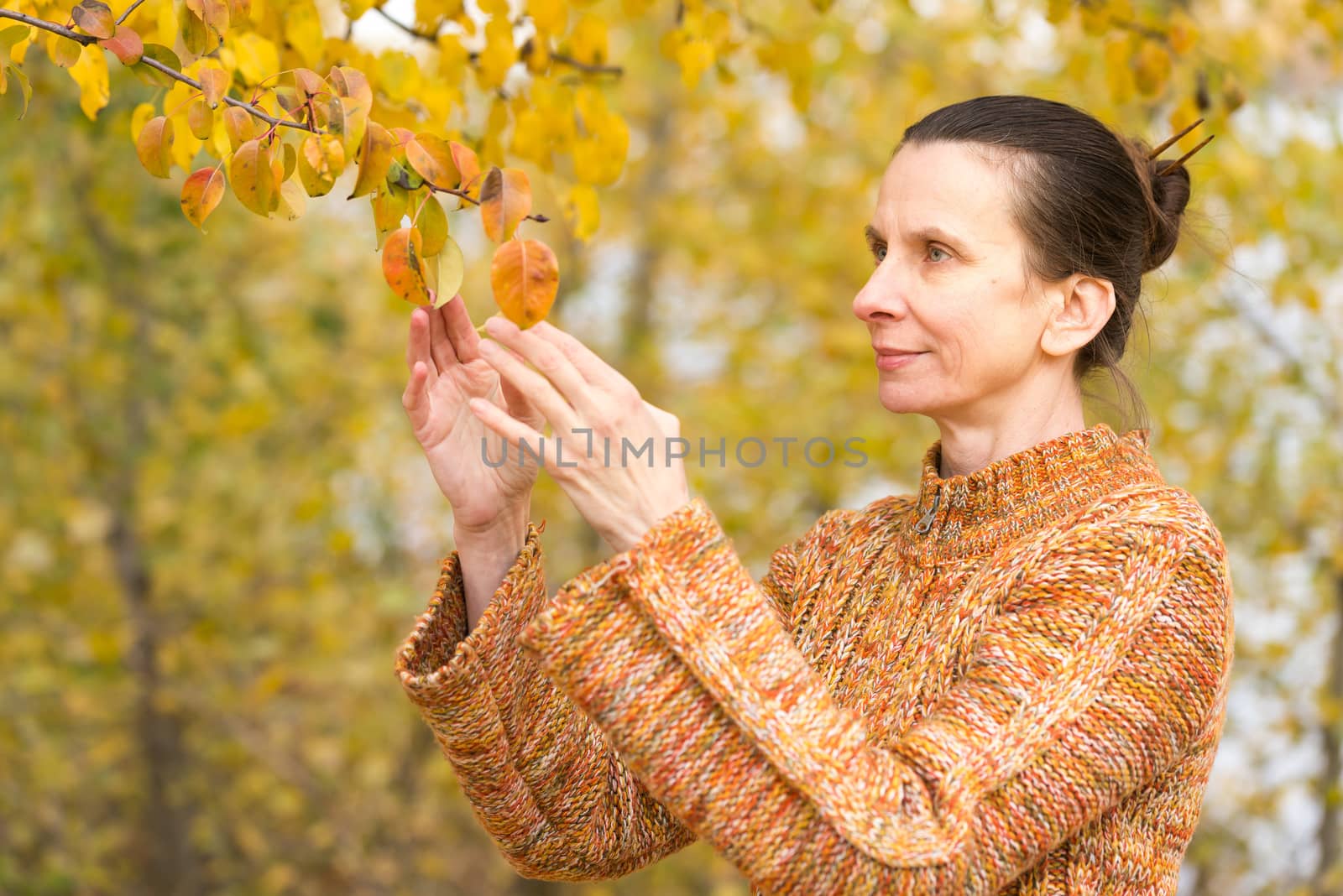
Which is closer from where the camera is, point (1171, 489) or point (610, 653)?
point (610, 653)

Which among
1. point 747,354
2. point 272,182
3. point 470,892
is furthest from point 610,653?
point 470,892

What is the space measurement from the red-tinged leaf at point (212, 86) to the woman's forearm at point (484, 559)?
488 mm

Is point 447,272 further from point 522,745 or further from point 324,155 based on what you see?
point 522,745

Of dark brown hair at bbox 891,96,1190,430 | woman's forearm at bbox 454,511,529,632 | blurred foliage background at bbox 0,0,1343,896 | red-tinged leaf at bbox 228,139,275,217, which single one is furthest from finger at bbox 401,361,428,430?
blurred foliage background at bbox 0,0,1343,896

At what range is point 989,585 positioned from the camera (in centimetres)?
120

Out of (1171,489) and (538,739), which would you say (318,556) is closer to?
(538,739)

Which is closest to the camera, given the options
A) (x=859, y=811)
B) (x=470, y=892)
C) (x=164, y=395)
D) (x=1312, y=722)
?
(x=859, y=811)

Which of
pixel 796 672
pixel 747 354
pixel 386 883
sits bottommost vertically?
pixel 796 672

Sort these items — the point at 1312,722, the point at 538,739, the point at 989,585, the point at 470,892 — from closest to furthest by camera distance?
the point at 989,585
the point at 538,739
the point at 1312,722
the point at 470,892

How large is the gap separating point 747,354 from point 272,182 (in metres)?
3.80

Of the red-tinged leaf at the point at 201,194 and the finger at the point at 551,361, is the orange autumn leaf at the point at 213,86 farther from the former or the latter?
the finger at the point at 551,361

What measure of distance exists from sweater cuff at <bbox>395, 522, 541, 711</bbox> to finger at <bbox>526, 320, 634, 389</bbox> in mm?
337

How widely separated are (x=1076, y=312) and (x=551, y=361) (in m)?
0.61

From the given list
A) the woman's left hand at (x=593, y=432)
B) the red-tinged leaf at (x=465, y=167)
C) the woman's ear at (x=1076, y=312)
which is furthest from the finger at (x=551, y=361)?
the woman's ear at (x=1076, y=312)
